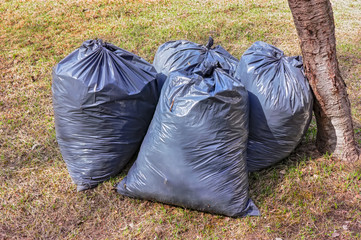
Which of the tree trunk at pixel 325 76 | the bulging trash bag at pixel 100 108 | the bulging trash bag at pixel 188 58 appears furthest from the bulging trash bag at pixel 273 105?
the bulging trash bag at pixel 100 108

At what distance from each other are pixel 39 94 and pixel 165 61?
69.7 inches

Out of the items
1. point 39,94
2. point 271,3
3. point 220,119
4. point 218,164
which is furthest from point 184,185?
point 271,3

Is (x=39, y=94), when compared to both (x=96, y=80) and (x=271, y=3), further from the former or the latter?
(x=271, y=3)

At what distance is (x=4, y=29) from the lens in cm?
554

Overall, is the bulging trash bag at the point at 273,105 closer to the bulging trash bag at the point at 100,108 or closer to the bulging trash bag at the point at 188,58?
the bulging trash bag at the point at 188,58

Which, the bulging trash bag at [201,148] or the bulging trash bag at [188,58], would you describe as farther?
the bulging trash bag at [188,58]

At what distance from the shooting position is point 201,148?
229 cm

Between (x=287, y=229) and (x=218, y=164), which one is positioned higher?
(x=218, y=164)

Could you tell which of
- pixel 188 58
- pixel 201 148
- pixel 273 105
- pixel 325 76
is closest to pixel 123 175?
pixel 201 148

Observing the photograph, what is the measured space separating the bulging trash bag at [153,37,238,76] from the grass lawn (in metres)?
1.01

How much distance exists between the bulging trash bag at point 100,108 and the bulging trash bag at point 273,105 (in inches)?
32.0

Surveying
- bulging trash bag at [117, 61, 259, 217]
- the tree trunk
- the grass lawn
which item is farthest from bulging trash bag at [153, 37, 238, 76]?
the grass lawn

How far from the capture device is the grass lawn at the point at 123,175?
93.0 inches

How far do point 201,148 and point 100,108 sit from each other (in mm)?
839
